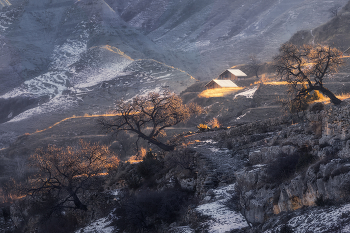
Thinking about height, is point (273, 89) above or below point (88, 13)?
below

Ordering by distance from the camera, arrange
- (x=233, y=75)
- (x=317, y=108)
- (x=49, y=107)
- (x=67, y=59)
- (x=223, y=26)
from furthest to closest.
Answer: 1. (x=223, y=26)
2. (x=67, y=59)
3. (x=49, y=107)
4. (x=233, y=75)
5. (x=317, y=108)

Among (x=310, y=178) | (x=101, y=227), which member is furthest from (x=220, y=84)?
(x=310, y=178)

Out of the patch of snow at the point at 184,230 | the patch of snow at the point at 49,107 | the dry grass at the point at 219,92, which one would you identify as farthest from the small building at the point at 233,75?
the patch of snow at the point at 184,230

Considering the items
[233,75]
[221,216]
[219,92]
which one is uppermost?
[233,75]

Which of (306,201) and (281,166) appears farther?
(281,166)

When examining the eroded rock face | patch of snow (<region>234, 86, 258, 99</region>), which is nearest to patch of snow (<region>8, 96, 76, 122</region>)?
patch of snow (<region>234, 86, 258, 99</region>)

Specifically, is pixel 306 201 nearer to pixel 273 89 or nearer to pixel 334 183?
pixel 334 183

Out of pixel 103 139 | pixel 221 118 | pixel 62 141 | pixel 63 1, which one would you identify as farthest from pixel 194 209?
pixel 63 1

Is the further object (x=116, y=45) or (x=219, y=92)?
(x=116, y=45)

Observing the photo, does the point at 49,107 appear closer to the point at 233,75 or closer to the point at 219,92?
the point at 233,75
